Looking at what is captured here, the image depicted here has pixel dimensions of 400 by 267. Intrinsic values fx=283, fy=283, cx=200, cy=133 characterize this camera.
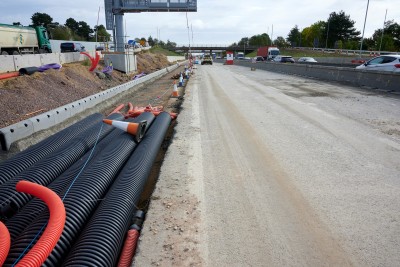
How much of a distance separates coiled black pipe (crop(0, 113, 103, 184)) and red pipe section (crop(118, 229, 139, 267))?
7.85 feet

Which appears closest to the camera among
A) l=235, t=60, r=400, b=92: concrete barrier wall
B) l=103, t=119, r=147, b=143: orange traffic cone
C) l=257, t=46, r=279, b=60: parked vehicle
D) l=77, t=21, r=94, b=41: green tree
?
l=103, t=119, r=147, b=143: orange traffic cone

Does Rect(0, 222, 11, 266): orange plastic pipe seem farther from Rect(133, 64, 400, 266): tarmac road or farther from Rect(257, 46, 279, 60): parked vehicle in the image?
Rect(257, 46, 279, 60): parked vehicle

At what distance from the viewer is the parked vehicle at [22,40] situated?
25.2m

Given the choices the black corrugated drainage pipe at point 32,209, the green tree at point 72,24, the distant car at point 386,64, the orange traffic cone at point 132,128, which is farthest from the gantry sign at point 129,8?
the green tree at point 72,24

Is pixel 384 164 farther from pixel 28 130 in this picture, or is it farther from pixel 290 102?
pixel 28 130

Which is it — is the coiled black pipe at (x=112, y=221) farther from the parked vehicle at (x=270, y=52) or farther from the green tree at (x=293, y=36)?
the green tree at (x=293, y=36)

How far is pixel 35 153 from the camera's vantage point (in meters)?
5.22

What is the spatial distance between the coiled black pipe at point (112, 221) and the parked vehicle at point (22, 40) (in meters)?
26.5

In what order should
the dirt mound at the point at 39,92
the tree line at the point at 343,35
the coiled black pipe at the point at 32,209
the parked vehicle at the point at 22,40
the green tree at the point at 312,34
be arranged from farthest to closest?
the green tree at the point at 312,34 → the tree line at the point at 343,35 → the parked vehicle at the point at 22,40 → the dirt mound at the point at 39,92 → the coiled black pipe at the point at 32,209

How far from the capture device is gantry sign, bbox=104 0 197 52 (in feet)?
120

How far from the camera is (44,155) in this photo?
5.31 metres

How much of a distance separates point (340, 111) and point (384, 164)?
15.3 feet

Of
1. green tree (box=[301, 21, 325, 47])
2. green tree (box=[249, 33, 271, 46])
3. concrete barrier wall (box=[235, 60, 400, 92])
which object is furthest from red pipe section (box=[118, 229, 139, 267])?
green tree (box=[249, 33, 271, 46])

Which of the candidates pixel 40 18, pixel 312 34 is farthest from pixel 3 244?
pixel 40 18
